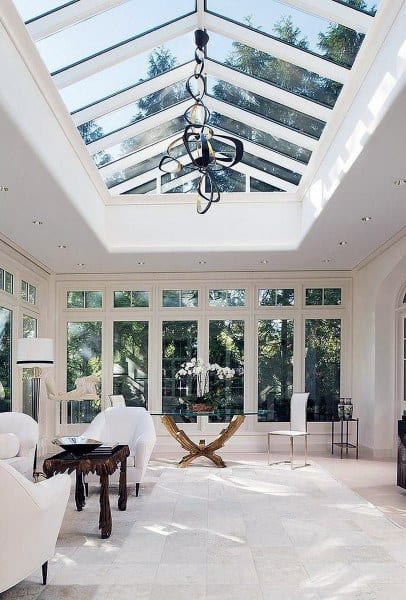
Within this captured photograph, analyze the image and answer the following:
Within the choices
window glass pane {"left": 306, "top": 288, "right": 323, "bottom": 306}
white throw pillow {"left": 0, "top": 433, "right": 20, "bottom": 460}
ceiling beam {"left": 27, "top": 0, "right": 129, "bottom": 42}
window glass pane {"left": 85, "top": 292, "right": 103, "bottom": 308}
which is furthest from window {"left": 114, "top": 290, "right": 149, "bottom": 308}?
ceiling beam {"left": 27, "top": 0, "right": 129, "bottom": 42}

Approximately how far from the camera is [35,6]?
14.2 feet

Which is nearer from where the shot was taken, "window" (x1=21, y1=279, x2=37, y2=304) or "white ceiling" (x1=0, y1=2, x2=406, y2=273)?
"white ceiling" (x1=0, y1=2, x2=406, y2=273)

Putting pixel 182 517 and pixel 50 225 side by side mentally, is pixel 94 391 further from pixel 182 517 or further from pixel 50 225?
pixel 182 517

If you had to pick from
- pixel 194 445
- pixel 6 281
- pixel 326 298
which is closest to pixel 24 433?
pixel 6 281

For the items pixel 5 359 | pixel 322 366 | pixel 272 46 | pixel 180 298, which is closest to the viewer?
pixel 272 46

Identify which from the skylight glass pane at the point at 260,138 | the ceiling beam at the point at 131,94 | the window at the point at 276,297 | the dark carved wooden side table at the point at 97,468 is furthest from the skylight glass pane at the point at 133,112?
the window at the point at 276,297

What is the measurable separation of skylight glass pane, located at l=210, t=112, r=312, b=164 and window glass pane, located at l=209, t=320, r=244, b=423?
3.65 metres

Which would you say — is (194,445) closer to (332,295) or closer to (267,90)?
(332,295)

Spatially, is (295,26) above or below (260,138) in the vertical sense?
above

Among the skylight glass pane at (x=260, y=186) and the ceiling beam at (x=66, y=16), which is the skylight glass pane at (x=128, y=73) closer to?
the ceiling beam at (x=66, y=16)

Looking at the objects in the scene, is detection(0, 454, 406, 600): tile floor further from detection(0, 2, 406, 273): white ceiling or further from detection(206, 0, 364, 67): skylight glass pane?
detection(206, 0, 364, 67): skylight glass pane

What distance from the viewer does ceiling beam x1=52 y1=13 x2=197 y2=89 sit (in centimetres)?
528

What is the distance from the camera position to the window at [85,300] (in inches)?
404

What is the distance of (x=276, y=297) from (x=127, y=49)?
5.60 m
